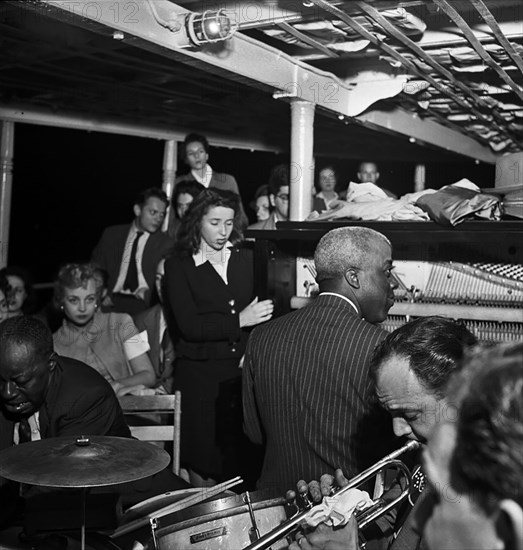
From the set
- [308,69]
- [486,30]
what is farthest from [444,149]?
[486,30]

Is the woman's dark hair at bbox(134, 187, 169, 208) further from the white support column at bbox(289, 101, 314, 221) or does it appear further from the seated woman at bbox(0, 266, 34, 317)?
the white support column at bbox(289, 101, 314, 221)

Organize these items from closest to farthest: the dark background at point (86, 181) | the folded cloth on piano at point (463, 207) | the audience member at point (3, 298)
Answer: the folded cloth on piano at point (463, 207) → the audience member at point (3, 298) → the dark background at point (86, 181)

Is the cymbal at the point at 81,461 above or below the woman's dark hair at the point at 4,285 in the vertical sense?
below

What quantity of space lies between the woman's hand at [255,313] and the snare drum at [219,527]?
207cm

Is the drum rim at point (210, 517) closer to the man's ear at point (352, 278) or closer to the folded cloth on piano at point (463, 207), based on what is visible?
the man's ear at point (352, 278)

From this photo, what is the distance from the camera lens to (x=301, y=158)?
5.13 meters

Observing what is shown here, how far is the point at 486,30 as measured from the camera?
4191 millimetres

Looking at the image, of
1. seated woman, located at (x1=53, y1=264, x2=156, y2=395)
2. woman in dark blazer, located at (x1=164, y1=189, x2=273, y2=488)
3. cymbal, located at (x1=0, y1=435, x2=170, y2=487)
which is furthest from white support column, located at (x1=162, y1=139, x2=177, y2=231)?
cymbal, located at (x1=0, y1=435, x2=170, y2=487)

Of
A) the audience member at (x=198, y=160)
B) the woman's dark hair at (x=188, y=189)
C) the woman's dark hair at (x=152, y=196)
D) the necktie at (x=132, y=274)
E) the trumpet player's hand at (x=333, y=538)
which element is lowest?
the trumpet player's hand at (x=333, y=538)

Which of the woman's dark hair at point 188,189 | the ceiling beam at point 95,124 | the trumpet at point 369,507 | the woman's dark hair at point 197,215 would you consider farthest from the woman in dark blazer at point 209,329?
the ceiling beam at point 95,124

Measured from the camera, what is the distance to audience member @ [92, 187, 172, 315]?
6.33m

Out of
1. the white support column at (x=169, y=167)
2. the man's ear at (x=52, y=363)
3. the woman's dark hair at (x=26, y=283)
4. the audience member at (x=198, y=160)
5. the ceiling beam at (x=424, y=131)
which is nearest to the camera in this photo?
the man's ear at (x=52, y=363)

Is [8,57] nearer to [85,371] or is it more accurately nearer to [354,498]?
[85,371]

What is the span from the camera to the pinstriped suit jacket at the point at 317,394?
310cm
